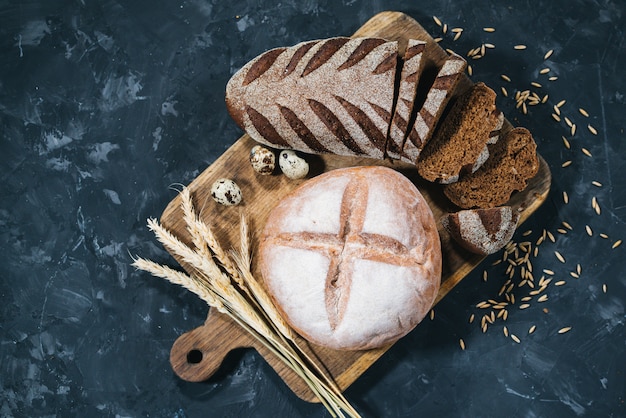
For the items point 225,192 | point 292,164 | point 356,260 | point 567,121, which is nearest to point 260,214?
point 225,192

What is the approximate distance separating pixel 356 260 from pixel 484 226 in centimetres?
68

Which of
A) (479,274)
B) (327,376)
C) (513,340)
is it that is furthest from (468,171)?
(327,376)

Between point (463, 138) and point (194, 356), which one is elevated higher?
point (463, 138)

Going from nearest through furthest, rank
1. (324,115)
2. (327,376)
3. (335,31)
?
1. (324,115)
2. (327,376)
3. (335,31)

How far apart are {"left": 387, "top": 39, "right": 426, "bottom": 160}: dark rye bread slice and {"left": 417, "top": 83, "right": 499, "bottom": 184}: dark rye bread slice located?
0.26 metres

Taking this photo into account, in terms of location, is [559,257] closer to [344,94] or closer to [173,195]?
[344,94]

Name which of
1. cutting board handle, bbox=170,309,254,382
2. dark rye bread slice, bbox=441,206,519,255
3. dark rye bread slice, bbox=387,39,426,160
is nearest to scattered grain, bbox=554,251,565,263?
dark rye bread slice, bbox=441,206,519,255

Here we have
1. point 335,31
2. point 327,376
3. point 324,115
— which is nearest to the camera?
point 324,115

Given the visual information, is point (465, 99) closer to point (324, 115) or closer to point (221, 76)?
point (324, 115)

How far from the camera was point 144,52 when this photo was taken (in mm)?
3420

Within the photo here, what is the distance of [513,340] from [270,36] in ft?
7.40

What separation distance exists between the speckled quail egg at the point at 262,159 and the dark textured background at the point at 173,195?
1.22ft

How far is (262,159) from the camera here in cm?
308

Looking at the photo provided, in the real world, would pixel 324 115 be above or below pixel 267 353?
above
